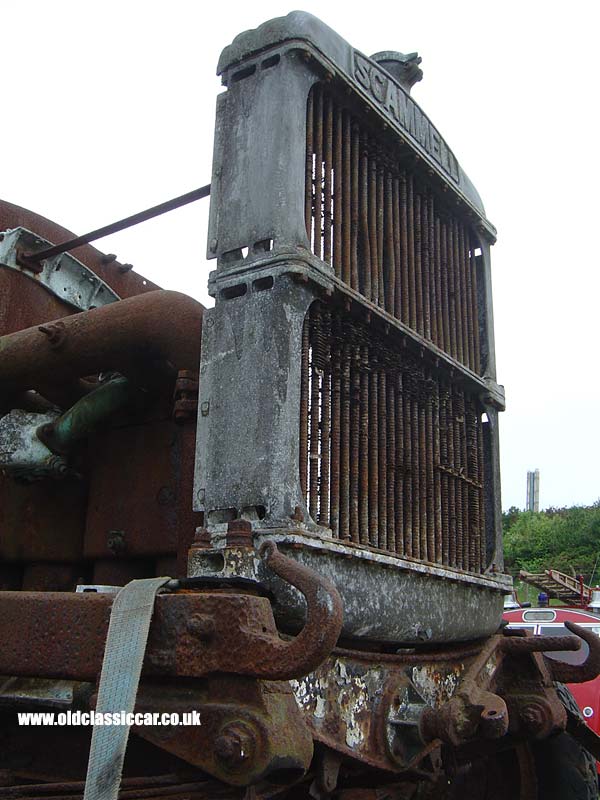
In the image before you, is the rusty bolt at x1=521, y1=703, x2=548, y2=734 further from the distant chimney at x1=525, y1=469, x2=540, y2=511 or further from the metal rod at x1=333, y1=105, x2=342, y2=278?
the distant chimney at x1=525, y1=469, x2=540, y2=511

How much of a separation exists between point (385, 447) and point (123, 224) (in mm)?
1843

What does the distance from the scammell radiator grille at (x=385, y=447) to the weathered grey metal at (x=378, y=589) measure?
0.13m

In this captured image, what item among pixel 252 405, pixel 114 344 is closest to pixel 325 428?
pixel 252 405

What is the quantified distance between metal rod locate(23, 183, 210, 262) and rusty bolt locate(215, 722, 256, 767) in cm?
265

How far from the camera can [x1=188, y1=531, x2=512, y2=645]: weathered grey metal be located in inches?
111

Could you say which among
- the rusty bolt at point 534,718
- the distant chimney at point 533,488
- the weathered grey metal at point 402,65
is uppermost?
the distant chimney at point 533,488

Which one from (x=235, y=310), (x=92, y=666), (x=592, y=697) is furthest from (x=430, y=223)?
(x=592, y=697)

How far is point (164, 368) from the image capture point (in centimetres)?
356

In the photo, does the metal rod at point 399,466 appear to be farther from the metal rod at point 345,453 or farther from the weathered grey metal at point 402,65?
the weathered grey metal at point 402,65

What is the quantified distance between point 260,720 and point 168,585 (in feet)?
1.48

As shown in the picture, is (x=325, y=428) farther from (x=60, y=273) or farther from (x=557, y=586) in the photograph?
(x=557, y=586)

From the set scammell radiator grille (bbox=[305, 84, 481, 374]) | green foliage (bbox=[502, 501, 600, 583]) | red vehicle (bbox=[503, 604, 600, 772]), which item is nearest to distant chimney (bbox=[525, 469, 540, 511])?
green foliage (bbox=[502, 501, 600, 583])

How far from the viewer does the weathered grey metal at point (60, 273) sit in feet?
14.0

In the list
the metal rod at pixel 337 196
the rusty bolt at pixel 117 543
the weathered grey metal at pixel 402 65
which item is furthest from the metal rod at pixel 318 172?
the rusty bolt at pixel 117 543
